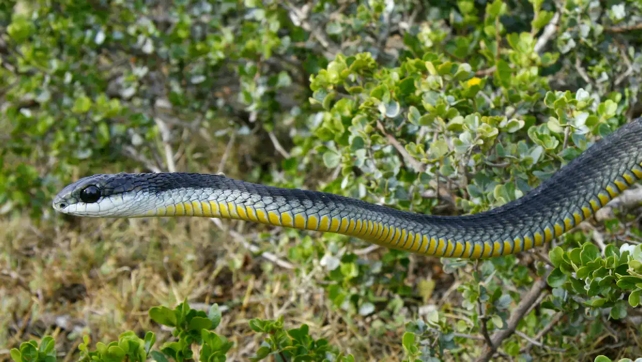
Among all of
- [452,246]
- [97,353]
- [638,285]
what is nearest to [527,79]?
[452,246]

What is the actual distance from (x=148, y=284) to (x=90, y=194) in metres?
2.01

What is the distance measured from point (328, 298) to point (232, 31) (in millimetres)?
2004

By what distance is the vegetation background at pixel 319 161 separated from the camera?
297cm

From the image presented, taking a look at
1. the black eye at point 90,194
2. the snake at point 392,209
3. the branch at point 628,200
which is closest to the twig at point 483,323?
the snake at point 392,209

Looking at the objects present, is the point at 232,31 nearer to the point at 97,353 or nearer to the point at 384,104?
the point at 384,104

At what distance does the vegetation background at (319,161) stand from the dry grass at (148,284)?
0.06ft

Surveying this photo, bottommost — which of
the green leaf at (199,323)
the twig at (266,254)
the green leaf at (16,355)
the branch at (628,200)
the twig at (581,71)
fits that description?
the twig at (266,254)

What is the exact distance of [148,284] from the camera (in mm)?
4672

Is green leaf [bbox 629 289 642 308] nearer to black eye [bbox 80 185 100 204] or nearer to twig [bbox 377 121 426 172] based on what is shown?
twig [bbox 377 121 426 172]

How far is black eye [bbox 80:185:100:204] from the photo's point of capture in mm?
A: 2775

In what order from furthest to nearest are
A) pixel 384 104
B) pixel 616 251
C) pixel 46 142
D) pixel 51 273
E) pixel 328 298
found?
1. pixel 46 142
2. pixel 51 273
3. pixel 328 298
4. pixel 384 104
5. pixel 616 251

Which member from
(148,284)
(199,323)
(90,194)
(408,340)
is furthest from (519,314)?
(148,284)

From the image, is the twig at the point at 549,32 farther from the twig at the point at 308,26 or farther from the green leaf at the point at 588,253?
the green leaf at the point at 588,253

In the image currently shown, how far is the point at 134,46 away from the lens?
16.4ft
